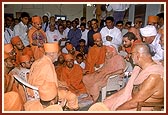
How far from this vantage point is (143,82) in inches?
116

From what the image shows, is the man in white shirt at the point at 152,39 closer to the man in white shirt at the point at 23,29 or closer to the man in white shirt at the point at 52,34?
the man in white shirt at the point at 52,34

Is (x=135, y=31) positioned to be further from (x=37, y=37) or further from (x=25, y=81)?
(x=25, y=81)

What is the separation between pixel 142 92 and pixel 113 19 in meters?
0.82

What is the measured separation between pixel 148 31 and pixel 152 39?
0.09 meters

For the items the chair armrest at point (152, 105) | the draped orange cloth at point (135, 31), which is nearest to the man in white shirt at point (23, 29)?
the draped orange cloth at point (135, 31)

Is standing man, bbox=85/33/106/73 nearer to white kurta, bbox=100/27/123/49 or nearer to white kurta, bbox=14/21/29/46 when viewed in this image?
white kurta, bbox=100/27/123/49

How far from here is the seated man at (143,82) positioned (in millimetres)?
2918

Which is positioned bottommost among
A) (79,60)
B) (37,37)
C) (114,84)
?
(114,84)

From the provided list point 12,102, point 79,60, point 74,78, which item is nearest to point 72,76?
point 74,78

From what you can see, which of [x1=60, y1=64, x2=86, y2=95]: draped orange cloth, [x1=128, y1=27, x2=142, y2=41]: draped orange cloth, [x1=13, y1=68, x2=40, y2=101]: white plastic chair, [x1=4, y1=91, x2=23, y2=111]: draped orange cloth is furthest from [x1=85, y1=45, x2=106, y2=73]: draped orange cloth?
[x1=4, y1=91, x2=23, y2=111]: draped orange cloth

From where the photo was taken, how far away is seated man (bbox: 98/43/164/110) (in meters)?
2.92

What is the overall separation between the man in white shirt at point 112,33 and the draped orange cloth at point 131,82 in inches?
13.7

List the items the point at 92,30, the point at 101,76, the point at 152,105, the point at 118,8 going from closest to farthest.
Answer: the point at 152,105, the point at 118,8, the point at 92,30, the point at 101,76

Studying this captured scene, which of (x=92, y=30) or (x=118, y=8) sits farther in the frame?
(x=92, y=30)
